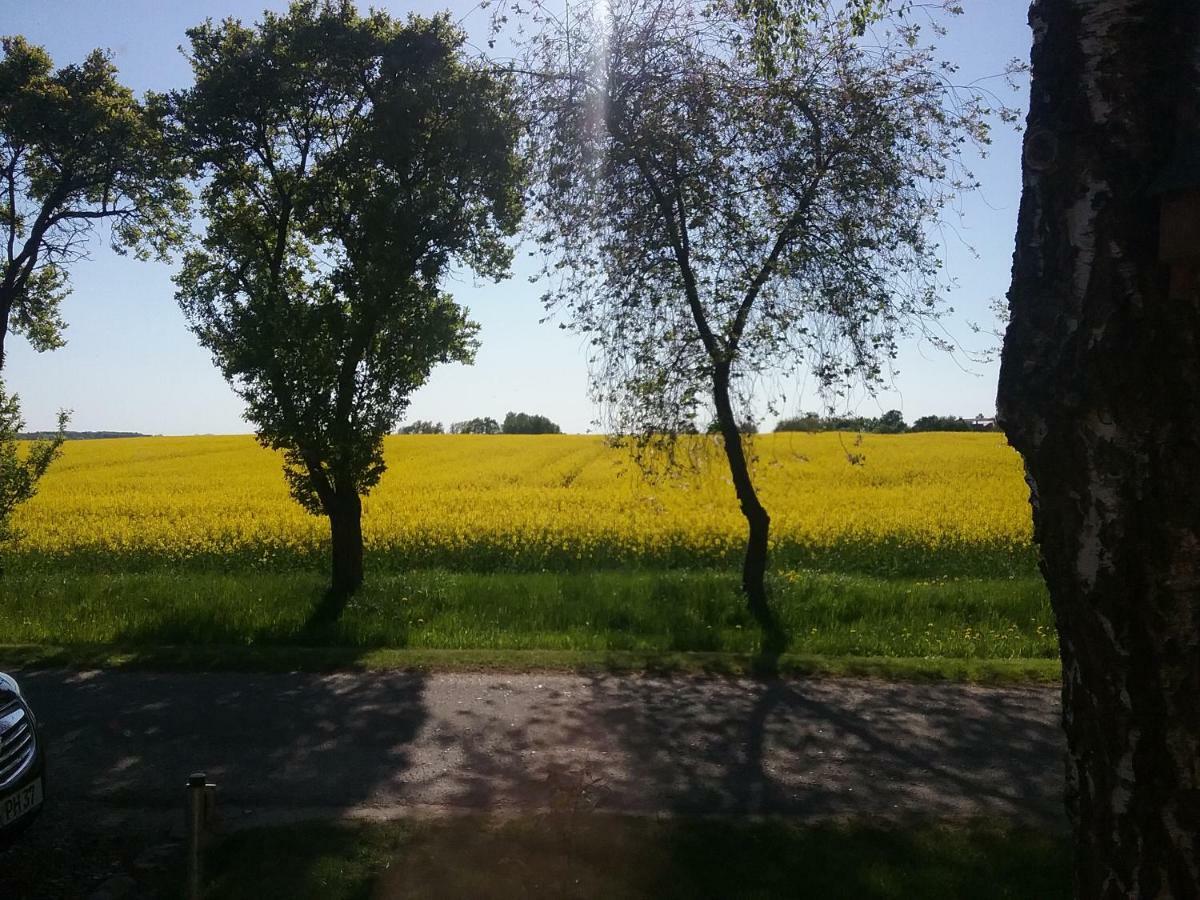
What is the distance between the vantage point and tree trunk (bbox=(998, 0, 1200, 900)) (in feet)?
9.27

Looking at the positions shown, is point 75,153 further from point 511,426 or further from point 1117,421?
point 511,426

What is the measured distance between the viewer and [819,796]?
6.33 meters

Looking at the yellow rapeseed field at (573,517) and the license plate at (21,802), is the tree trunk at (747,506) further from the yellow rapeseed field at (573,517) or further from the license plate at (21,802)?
the license plate at (21,802)

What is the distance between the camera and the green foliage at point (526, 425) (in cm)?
6881

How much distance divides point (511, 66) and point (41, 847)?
8.74 metres

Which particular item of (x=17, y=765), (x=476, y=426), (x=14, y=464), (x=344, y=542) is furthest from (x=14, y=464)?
(x=476, y=426)

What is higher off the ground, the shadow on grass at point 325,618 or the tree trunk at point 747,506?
the tree trunk at point 747,506

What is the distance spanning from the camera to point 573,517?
19078 millimetres

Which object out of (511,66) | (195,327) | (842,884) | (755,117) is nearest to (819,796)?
(842,884)

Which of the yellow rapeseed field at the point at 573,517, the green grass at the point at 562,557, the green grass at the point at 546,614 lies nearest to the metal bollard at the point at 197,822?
the green grass at the point at 546,614

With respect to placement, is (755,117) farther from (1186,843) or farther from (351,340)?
(1186,843)

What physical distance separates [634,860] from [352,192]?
887 cm

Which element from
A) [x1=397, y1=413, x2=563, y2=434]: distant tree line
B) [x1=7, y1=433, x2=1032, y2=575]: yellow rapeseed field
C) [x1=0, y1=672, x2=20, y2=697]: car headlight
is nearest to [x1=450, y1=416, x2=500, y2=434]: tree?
[x1=397, y1=413, x2=563, y2=434]: distant tree line

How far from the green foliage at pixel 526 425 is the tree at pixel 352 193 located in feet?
183
